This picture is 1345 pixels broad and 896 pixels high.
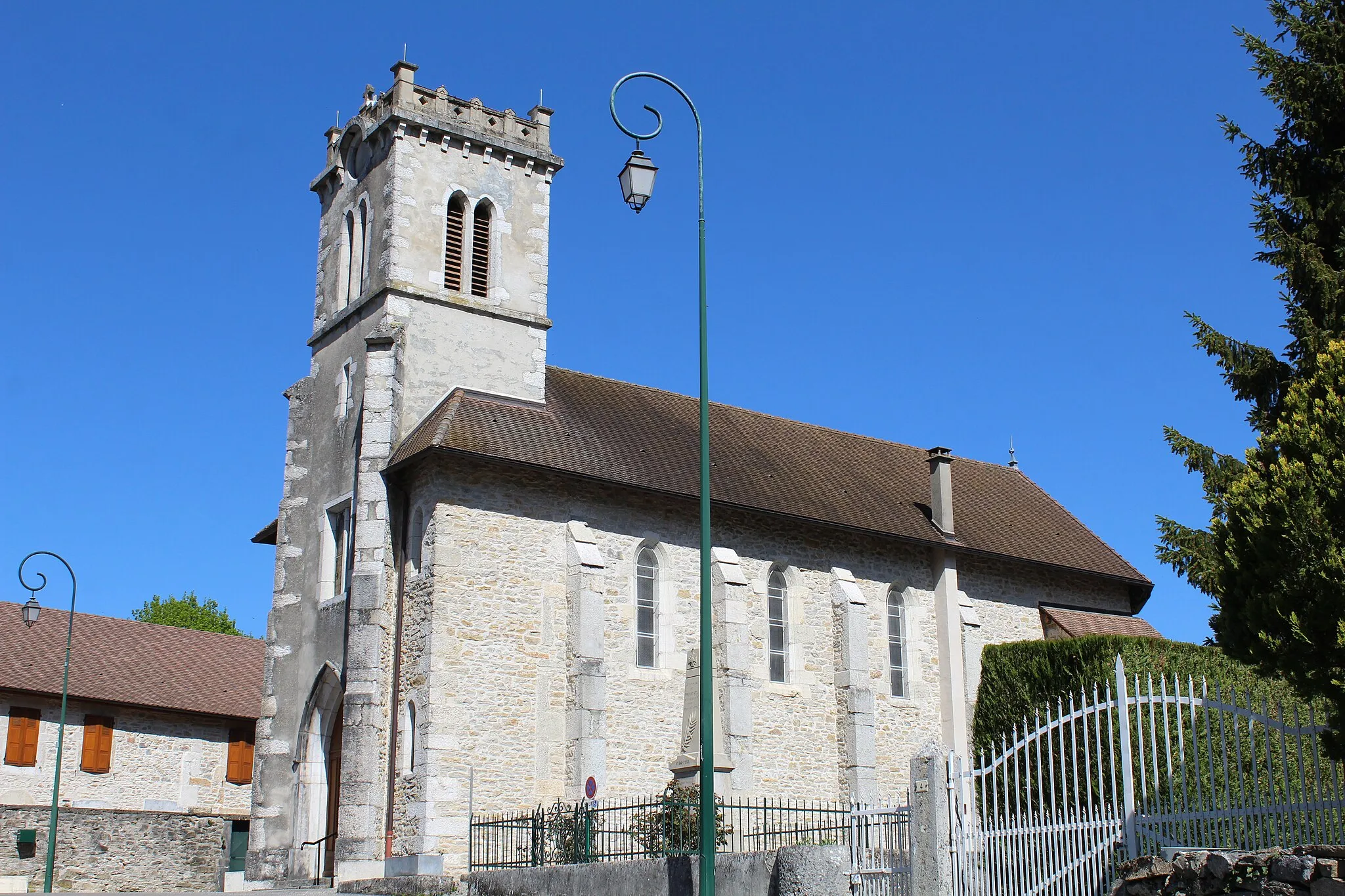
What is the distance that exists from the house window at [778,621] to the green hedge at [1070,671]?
13.3 feet

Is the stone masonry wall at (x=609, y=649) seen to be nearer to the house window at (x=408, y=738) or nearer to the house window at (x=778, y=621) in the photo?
the house window at (x=778, y=621)

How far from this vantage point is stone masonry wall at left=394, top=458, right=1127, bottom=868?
20906 mm

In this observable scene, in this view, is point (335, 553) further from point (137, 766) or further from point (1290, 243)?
point (1290, 243)

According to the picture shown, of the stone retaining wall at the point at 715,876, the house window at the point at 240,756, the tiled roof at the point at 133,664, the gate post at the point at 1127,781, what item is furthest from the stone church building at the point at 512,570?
the gate post at the point at 1127,781

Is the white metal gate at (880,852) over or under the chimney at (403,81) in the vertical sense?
under

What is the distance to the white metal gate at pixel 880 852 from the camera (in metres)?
12.6

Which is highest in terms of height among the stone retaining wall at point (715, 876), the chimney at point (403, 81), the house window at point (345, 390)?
the chimney at point (403, 81)

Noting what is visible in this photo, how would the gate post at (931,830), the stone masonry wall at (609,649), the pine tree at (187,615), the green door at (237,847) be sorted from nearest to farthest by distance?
the gate post at (931,830), the stone masonry wall at (609,649), the green door at (237,847), the pine tree at (187,615)

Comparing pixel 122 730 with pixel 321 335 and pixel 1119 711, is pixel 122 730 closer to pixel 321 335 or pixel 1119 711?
pixel 321 335

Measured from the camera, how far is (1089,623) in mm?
28594

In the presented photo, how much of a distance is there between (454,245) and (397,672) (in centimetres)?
803

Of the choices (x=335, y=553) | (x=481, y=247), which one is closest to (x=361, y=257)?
(x=481, y=247)

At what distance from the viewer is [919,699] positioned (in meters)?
26.5

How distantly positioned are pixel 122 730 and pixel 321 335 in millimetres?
10495
